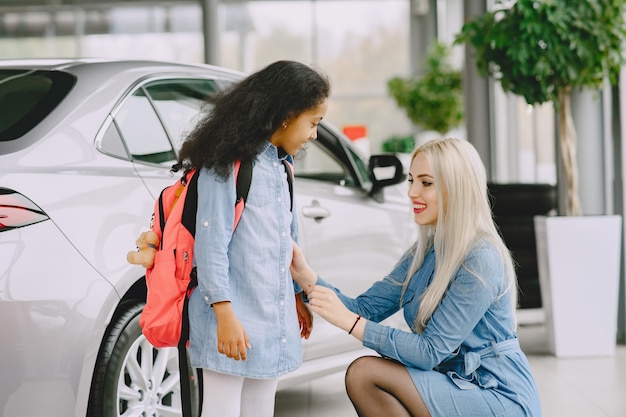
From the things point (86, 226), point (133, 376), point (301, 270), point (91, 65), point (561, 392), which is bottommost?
point (561, 392)

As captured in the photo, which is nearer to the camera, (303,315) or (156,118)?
(303,315)

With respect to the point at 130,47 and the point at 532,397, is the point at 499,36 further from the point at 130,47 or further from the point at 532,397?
the point at 130,47

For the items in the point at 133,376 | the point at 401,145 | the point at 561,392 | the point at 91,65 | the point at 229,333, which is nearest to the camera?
the point at 229,333

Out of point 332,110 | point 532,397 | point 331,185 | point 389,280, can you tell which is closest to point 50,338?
point 389,280

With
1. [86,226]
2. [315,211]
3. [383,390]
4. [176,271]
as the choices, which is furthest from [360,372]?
[315,211]

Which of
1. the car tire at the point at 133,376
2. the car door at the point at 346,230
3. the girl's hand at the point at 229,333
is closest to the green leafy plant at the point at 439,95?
the car door at the point at 346,230

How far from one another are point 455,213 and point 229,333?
0.69 meters

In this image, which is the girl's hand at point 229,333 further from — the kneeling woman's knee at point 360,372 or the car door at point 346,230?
the car door at point 346,230

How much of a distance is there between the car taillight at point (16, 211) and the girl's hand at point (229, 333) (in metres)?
0.63

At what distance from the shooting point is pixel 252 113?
2193mm

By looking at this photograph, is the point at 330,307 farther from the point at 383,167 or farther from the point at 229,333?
the point at 383,167

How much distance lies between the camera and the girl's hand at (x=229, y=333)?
2.11 m

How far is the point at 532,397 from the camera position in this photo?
2418 mm

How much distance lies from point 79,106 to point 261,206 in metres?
0.85
